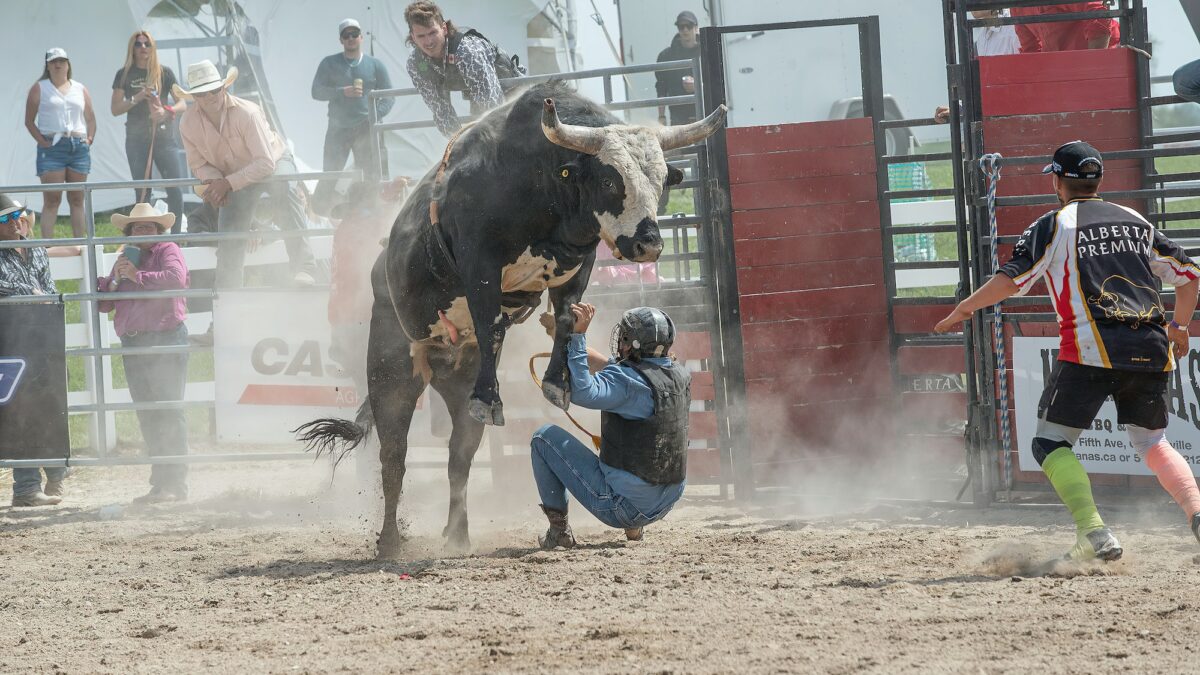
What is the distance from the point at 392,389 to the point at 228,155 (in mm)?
3544

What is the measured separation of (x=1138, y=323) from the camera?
5406 mm

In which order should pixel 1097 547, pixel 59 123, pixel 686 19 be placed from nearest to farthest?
pixel 1097 547
pixel 686 19
pixel 59 123

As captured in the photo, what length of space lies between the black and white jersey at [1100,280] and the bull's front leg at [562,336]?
6.55ft

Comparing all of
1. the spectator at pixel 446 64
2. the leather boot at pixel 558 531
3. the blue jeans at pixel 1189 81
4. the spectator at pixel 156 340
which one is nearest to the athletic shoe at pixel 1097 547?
the leather boot at pixel 558 531

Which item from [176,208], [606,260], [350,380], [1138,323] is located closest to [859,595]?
[1138,323]

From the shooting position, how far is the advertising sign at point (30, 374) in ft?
29.6

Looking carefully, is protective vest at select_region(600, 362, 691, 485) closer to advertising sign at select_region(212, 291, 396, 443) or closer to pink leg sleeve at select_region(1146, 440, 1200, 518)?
pink leg sleeve at select_region(1146, 440, 1200, 518)

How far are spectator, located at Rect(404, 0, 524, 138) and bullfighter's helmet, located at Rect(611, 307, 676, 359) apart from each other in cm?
A: 238

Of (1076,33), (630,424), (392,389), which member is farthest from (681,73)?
(630,424)

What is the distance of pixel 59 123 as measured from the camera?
1341 cm

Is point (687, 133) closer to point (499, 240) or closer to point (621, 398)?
point (499, 240)

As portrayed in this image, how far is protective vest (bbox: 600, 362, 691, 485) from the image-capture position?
5973 millimetres

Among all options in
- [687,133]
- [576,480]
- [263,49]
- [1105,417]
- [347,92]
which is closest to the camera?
[687,133]

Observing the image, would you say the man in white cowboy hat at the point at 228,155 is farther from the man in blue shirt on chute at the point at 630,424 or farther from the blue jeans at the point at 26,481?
the man in blue shirt on chute at the point at 630,424
